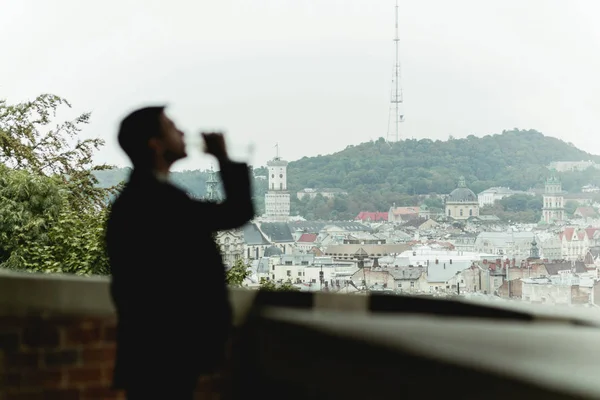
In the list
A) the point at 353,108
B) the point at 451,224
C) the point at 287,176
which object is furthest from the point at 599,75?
the point at 287,176

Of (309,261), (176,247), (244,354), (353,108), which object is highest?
(353,108)

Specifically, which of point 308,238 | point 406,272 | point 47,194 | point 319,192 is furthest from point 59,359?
point 319,192

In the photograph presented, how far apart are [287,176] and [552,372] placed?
12.8m

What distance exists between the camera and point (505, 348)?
66 cm

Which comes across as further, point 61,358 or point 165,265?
point 61,358

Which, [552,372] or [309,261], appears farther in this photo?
[309,261]

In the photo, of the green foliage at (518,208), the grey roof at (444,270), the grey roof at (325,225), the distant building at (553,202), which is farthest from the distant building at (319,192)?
the distant building at (553,202)

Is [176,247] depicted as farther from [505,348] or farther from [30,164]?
[30,164]

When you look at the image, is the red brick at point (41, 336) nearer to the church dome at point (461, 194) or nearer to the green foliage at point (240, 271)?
the green foliage at point (240, 271)

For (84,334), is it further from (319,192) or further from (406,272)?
(319,192)

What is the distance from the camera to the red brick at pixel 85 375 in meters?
1.02

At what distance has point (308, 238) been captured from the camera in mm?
13641

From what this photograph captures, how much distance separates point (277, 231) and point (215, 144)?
38.6 ft

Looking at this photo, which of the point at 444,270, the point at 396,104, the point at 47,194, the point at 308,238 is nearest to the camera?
the point at 47,194
